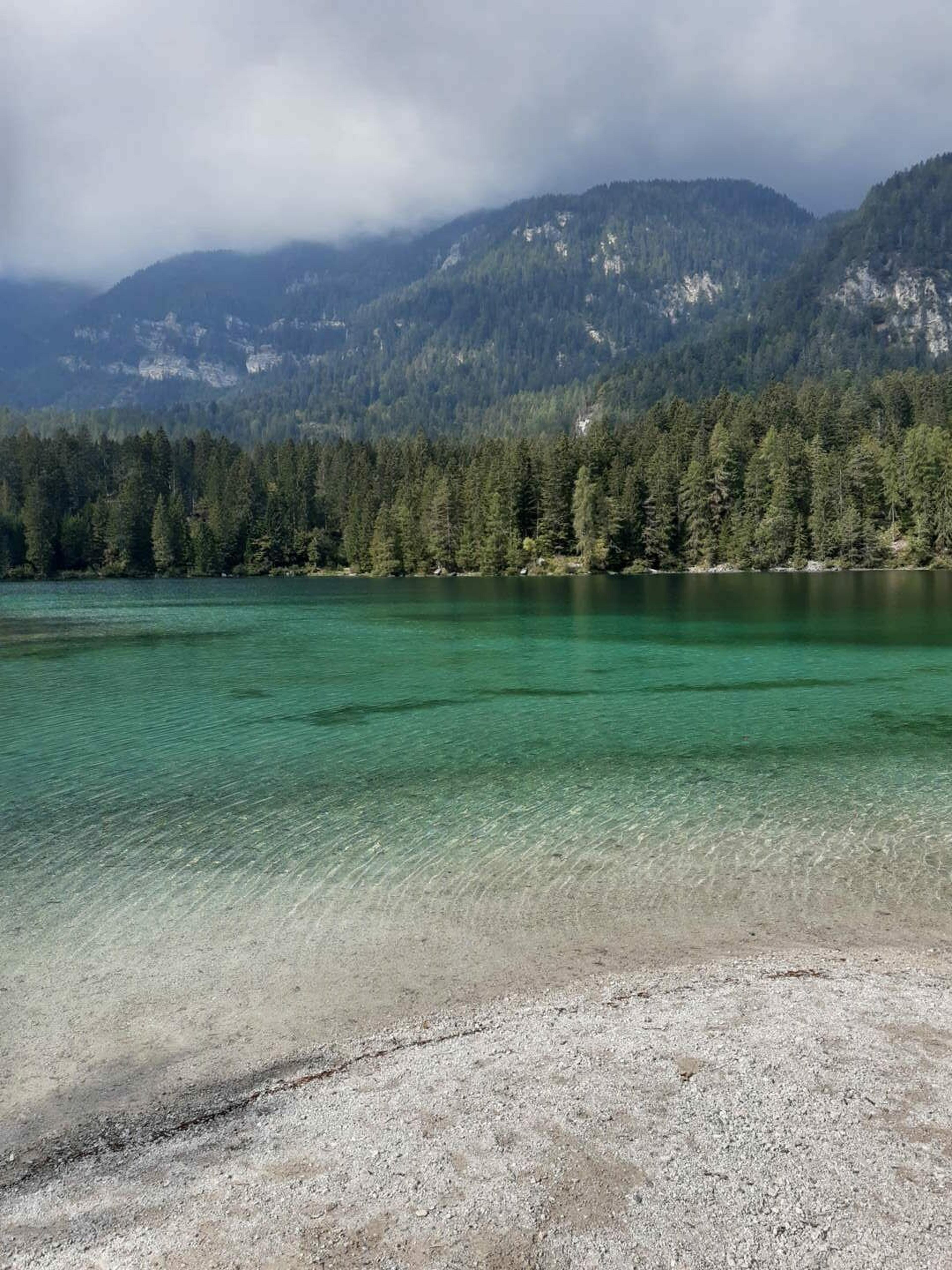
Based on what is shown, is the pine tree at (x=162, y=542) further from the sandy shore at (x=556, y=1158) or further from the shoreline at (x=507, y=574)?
the sandy shore at (x=556, y=1158)

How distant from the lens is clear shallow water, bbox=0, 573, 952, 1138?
1290 centimetres

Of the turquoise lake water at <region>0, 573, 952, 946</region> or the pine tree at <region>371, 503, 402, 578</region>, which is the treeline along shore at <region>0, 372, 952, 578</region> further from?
the turquoise lake water at <region>0, 573, 952, 946</region>

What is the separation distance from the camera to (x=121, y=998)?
10.3m

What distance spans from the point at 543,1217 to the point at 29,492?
196167 mm

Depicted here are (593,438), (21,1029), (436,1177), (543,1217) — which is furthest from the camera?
(593,438)

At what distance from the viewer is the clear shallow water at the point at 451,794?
12.9 meters

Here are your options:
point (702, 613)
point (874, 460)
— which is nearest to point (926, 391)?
point (874, 460)

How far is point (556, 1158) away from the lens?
6.67 m

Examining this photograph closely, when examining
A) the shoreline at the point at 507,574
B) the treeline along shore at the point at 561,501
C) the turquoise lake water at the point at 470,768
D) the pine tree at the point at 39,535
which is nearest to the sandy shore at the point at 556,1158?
the turquoise lake water at the point at 470,768

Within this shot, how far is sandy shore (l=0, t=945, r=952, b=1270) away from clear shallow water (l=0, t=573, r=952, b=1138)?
2683 millimetres

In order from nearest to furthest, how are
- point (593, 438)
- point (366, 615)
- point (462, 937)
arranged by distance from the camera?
1. point (462, 937)
2. point (366, 615)
3. point (593, 438)

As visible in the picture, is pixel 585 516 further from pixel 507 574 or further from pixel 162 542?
pixel 162 542

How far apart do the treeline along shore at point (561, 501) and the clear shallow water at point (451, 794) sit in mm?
97498

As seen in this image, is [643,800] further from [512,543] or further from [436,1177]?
[512,543]
